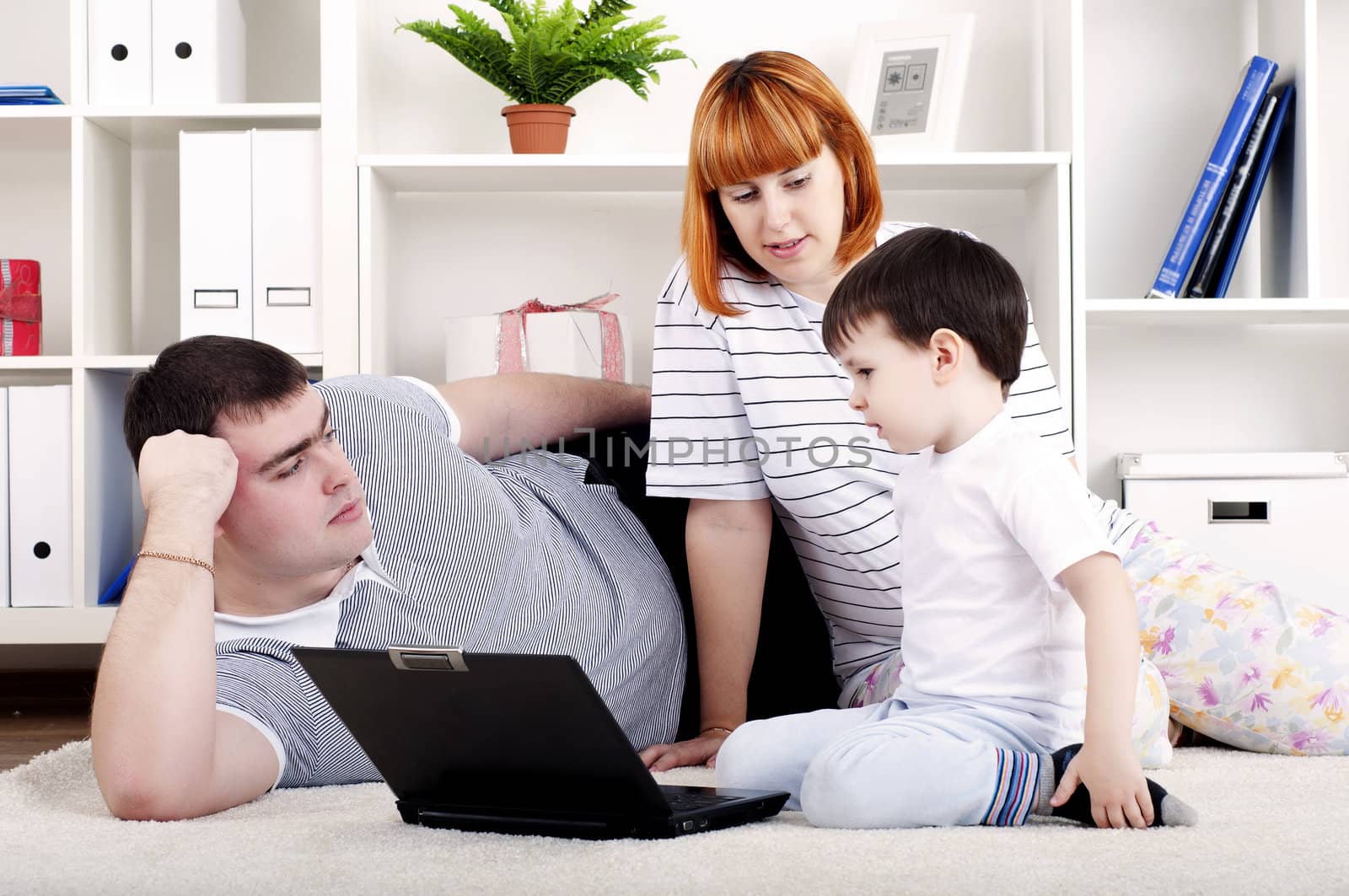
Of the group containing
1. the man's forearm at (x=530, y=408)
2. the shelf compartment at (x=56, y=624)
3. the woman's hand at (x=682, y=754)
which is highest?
the man's forearm at (x=530, y=408)

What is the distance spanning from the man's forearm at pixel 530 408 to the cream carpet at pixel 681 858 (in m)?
0.66

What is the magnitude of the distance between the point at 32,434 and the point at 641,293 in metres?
1.04

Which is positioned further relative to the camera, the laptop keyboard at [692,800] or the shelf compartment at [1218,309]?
the shelf compartment at [1218,309]

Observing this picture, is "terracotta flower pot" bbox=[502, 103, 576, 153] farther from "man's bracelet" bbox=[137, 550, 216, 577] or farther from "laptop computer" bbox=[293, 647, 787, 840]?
"laptop computer" bbox=[293, 647, 787, 840]

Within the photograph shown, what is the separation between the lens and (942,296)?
100 centimetres

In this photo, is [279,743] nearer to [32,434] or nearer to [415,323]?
[32,434]

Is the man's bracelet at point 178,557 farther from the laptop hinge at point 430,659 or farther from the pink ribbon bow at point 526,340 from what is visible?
the pink ribbon bow at point 526,340

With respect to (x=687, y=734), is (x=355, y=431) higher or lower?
higher

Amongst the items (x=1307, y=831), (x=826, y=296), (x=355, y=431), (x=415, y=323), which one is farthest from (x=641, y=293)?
(x=1307, y=831)

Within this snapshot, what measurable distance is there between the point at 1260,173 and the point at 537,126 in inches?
46.6

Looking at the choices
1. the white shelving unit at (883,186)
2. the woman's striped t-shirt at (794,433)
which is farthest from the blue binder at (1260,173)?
the woman's striped t-shirt at (794,433)

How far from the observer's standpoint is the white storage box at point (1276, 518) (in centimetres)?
194

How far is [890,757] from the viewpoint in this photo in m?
0.91

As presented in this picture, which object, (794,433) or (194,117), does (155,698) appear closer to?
(794,433)
